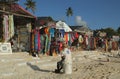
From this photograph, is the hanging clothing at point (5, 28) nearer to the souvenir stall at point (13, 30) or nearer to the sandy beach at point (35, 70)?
the souvenir stall at point (13, 30)

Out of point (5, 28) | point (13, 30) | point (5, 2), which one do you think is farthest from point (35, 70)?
point (5, 2)

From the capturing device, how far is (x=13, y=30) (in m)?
18.8

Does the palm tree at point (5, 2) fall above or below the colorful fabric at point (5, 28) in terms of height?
above

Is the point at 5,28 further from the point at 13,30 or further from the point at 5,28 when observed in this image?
the point at 13,30

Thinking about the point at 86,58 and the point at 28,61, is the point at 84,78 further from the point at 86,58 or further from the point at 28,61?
the point at 86,58

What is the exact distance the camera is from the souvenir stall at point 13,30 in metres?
18.1

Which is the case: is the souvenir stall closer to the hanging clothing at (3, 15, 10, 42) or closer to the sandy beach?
the hanging clothing at (3, 15, 10, 42)

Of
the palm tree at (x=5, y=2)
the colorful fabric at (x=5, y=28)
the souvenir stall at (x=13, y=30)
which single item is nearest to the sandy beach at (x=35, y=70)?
the souvenir stall at (x=13, y=30)

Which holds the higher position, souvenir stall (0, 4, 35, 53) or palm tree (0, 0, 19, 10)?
palm tree (0, 0, 19, 10)

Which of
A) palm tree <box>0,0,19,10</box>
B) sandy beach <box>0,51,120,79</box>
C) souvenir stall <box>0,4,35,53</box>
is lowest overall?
sandy beach <box>0,51,120,79</box>

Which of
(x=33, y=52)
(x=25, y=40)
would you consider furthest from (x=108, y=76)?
(x=25, y=40)

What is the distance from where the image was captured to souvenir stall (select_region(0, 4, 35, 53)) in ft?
59.3

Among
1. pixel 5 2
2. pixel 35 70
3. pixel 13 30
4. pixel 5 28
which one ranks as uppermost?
pixel 5 2

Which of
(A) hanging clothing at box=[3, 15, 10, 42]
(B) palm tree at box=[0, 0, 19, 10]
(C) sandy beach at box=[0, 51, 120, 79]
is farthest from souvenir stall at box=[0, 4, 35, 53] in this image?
(C) sandy beach at box=[0, 51, 120, 79]
